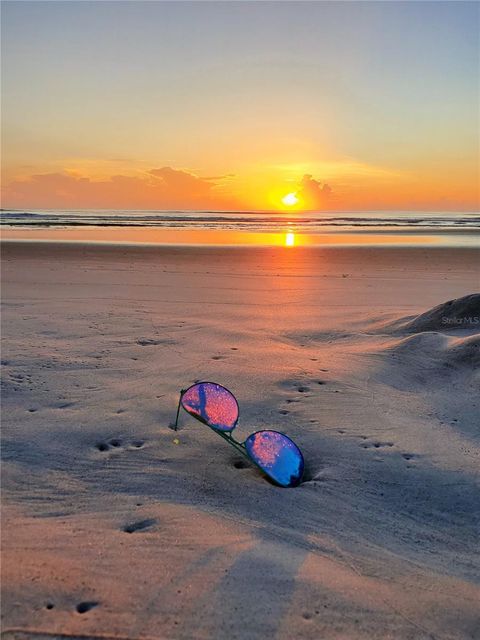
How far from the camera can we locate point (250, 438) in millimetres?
2783

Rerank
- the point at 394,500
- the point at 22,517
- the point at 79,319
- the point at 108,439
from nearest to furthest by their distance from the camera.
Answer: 1. the point at 22,517
2. the point at 394,500
3. the point at 108,439
4. the point at 79,319

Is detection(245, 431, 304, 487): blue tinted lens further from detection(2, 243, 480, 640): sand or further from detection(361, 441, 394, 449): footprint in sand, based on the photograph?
detection(361, 441, 394, 449): footprint in sand

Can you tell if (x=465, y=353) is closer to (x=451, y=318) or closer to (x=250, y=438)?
(x=451, y=318)

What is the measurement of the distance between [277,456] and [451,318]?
3498 mm

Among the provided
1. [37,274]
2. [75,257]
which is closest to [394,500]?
[37,274]

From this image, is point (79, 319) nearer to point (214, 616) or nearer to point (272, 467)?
point (272, 467)

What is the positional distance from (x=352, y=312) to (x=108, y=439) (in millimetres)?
4389

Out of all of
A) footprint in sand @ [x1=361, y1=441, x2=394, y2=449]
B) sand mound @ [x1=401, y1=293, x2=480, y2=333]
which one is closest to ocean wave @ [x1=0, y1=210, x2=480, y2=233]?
sand mound @ [x1=401, y1=293, x2=480, y2=333]

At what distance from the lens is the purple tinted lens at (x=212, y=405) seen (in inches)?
114

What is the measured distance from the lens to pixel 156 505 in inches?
92.0

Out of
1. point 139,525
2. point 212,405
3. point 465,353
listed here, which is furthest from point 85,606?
point 465,353

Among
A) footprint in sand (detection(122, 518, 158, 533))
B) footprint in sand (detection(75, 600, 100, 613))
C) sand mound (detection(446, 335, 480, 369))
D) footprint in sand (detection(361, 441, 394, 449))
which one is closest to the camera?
footprint in sand (detection(75, 600, 100, 613))

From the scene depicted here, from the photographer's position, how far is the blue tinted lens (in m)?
2.65

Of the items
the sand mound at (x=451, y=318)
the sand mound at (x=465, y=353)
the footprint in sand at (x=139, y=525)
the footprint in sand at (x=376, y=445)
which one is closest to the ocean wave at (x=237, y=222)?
the sand mound at (x=451, y=318)
